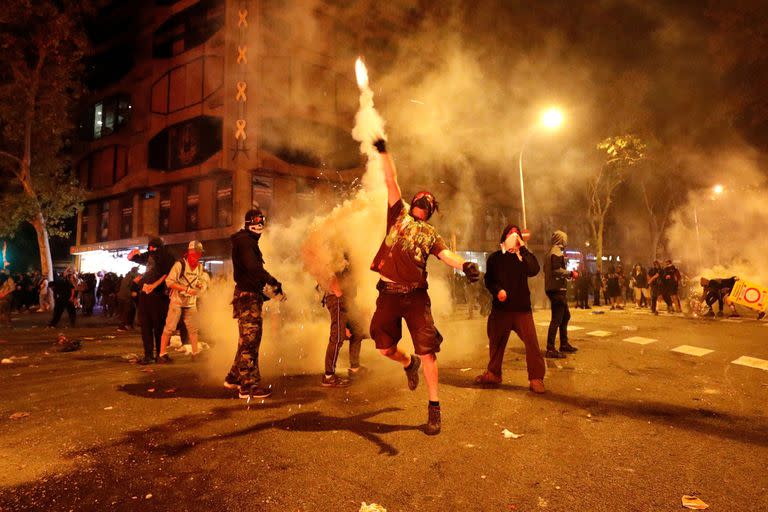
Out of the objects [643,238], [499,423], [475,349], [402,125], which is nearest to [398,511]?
[499,423]

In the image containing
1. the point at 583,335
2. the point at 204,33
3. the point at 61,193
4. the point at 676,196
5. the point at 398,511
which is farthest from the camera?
the point at 676,196

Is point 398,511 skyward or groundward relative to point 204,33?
groundward

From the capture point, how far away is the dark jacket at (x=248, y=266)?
4.50 metres

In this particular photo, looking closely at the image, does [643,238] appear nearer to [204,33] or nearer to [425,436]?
[204,33]

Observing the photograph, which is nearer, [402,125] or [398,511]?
[398,511]

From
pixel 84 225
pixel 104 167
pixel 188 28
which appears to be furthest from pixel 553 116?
pixel 84 225

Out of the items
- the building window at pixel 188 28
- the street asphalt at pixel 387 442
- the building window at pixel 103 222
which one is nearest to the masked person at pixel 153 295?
the street asphalt at pixel 387 442

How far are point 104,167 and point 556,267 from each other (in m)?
31.4

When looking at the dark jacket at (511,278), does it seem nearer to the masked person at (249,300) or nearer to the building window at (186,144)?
the masked person at (249,300)

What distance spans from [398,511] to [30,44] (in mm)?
24756

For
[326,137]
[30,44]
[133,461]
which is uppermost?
[30,44]

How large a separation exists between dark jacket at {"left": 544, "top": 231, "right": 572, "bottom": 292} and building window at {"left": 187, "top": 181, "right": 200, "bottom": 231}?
2122 cm

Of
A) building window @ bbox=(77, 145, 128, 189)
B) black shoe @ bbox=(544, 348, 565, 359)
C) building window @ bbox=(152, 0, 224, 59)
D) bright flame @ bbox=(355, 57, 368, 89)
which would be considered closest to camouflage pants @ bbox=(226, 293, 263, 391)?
bright flame @ bbox=(355, 57, 368, 89)

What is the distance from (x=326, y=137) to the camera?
2383 cm
